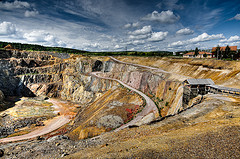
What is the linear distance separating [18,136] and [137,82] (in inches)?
1737

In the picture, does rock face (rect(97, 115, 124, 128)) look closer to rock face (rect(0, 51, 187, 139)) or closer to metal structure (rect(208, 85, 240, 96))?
rock face (rect(0, 51, 187, 139))

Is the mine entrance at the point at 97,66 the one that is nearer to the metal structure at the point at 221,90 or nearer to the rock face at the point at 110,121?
the rock face at the point at 110,121

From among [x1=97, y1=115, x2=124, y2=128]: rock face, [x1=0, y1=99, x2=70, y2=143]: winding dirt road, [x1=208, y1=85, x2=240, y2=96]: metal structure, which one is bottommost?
[x1=0, y1=99, x2=70, y2=143]: winding dirt road

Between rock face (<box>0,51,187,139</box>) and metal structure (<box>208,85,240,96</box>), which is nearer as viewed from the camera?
metal structure (<box>208,85,240,96</box>)

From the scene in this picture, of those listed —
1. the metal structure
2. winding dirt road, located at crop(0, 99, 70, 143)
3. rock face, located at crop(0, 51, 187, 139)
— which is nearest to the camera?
the metal structure

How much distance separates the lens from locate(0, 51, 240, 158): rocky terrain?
12.6 metres

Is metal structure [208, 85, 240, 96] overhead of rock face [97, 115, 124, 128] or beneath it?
overhead

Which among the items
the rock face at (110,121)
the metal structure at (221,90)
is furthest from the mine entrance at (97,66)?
the metal structure at (221,90)

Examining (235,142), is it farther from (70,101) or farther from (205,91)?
(70,101)

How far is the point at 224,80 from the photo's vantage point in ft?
111

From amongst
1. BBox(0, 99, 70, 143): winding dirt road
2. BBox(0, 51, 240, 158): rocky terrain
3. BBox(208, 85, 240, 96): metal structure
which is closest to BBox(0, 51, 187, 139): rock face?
BBox(0, 51, 240, 158): rocky terrain

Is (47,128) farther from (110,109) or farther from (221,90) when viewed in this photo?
(221,90)

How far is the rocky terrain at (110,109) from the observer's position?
41.2 ft

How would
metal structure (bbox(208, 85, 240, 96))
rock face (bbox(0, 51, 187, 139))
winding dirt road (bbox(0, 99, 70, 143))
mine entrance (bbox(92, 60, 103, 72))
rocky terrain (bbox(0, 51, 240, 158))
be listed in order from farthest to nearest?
1. mine entrance (bbox(92, 60, 103, 72))
2. winding dirt road (bbox(0, 99, 70, 143))
3. rock face (bbox(0, 51, 187, 139))
4. metal structure (bbox(208, 85, 240, 96))
5. rocky terrain (bbox(0, 51, 240, 158))
